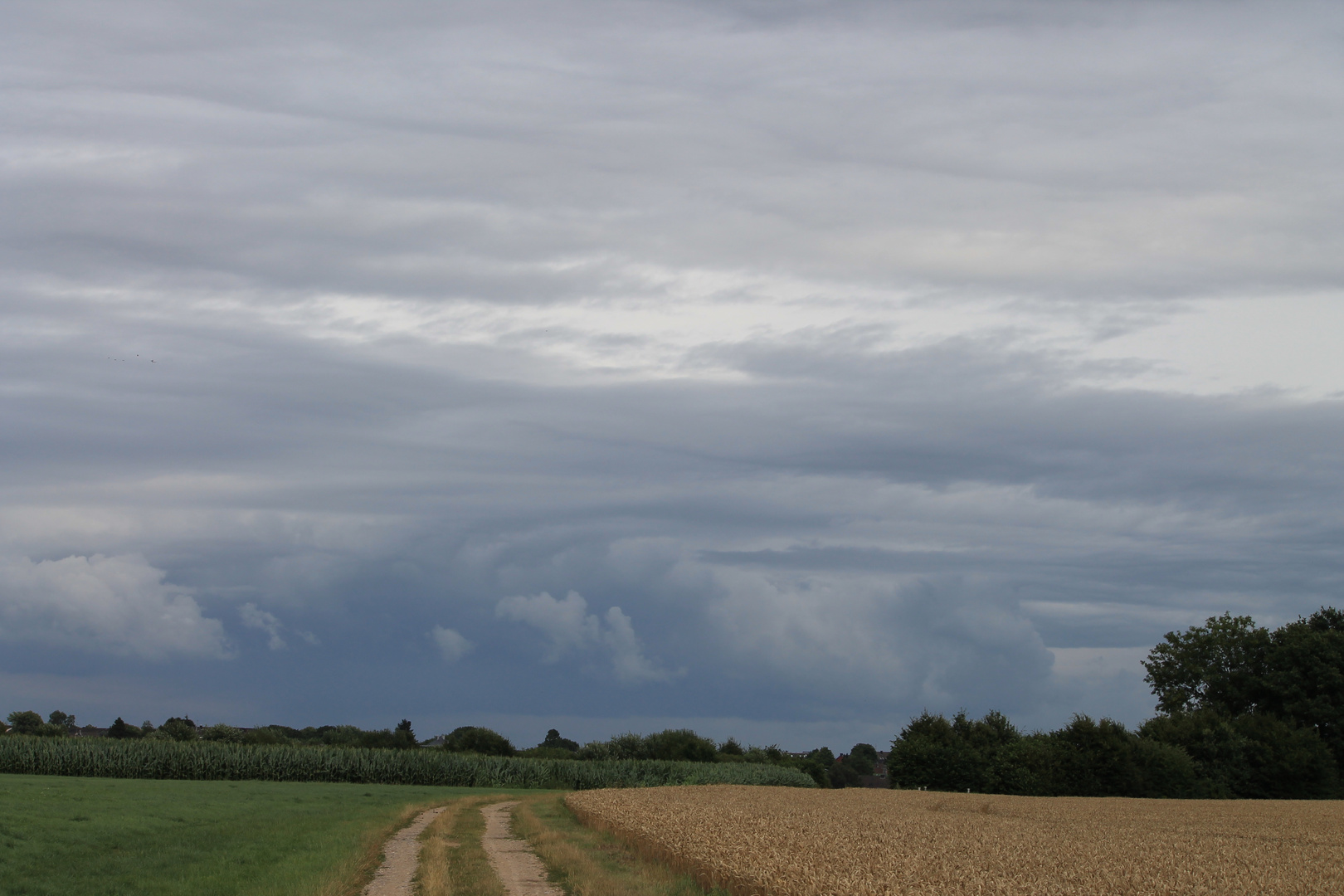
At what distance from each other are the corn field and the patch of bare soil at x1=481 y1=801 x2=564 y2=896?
41610 millimetres

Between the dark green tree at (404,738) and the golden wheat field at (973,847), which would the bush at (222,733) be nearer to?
the dark green tree at (404,738)

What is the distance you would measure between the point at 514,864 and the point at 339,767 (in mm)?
55735

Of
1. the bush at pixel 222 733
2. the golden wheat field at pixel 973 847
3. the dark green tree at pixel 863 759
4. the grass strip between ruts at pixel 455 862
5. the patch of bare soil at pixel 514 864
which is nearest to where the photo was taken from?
the golden wheat field at pixel 973 847

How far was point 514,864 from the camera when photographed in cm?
2400

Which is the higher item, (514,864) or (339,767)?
(339,767)

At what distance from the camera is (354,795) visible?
54.8 m

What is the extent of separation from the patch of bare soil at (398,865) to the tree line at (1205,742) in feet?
162

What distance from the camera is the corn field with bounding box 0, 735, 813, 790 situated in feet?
213

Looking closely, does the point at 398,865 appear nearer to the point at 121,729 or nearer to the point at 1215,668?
the point at 1215,668

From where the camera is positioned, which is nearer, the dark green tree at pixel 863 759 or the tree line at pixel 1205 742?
the tree line at pixel 1205 742

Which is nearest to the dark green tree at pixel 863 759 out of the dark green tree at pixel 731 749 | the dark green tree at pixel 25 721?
the dark green tree at pixel 731 749

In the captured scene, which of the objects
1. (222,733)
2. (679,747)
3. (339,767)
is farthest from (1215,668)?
(222,733)

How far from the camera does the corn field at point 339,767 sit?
65062mm

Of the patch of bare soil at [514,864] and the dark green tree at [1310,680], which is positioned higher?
the dark green tree at [1310,680]
